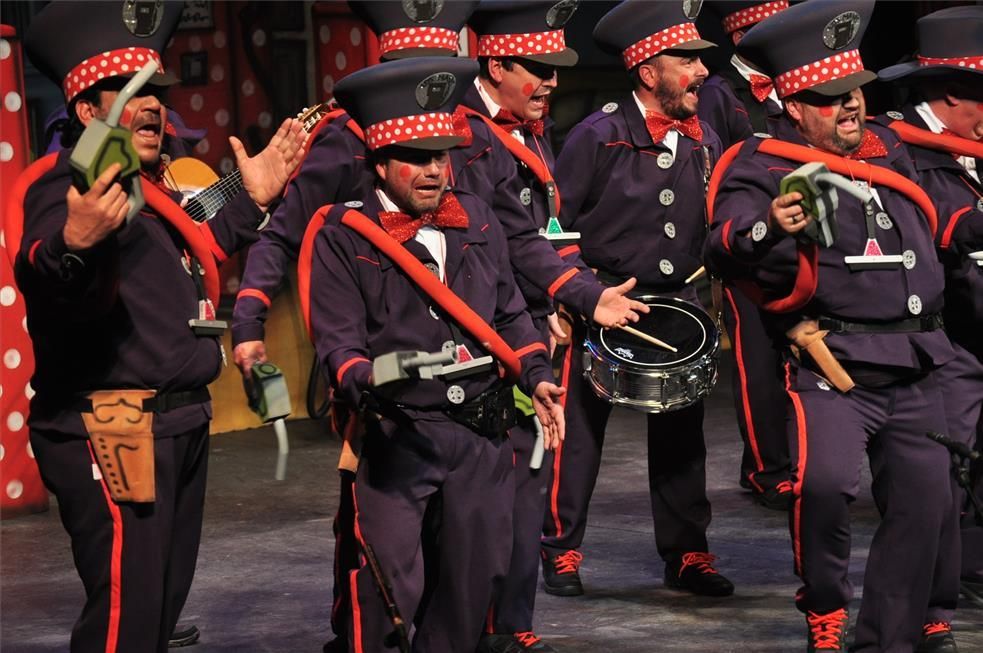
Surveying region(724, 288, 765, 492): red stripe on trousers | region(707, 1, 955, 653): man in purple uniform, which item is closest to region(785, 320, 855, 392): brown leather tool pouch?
region(707, 1, 955, 653): man in purple uniform

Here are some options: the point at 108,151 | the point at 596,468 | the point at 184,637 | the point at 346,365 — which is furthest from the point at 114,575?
the point at 596,468

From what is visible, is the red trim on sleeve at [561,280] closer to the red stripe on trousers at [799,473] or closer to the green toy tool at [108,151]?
the red stripe on trousers at [799,473]

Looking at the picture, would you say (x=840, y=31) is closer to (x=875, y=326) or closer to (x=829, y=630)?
(x=875, y=326)

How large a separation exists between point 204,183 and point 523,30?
6.27 feet

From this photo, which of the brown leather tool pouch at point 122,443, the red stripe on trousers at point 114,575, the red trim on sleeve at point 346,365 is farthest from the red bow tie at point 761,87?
the red stripe on trousers at point 114,575

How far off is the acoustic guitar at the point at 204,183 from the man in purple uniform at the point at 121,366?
0.60 meters

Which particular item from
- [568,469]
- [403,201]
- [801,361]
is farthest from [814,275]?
[568,469]

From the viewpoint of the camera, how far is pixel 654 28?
7625 mm

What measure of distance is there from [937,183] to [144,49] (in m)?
2.91

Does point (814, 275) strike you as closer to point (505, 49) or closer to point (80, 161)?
point (505, 49)

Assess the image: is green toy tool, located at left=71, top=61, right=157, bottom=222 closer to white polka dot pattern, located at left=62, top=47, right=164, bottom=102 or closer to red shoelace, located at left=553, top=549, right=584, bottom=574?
white polka dot pattern, located at left=62, top=47, right=164, bottom=102

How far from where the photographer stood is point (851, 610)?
7043 millimetres

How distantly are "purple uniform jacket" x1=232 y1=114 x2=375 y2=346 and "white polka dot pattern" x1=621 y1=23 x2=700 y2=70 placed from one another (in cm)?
181

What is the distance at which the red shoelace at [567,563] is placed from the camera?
297 inches
